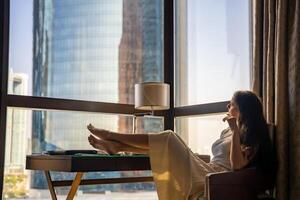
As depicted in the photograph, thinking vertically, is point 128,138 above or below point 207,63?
below

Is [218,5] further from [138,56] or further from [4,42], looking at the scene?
[4,42]

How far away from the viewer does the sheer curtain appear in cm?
310

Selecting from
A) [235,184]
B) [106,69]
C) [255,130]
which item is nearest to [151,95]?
[106,69]

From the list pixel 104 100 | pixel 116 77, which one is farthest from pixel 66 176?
pixel 116 77

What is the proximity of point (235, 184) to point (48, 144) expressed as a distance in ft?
7.87

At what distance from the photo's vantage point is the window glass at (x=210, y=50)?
14.4ft

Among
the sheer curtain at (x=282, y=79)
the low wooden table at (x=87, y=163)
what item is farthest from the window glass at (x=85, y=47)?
the sheer curtain at (x=282, y=79)

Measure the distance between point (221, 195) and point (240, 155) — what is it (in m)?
0.37

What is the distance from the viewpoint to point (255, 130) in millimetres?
2857

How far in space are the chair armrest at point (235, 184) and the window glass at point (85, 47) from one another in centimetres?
236

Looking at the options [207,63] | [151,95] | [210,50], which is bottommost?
[151,95]

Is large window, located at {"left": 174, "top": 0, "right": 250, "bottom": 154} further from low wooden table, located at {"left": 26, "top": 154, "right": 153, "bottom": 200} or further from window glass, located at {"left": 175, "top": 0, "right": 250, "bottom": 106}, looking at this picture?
low wooden table, located at {"left": 26, "top": 154, "right": 153, "bottom": 200}

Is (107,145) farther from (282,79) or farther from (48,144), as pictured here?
(48,144)

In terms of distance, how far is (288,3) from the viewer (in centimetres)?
329
